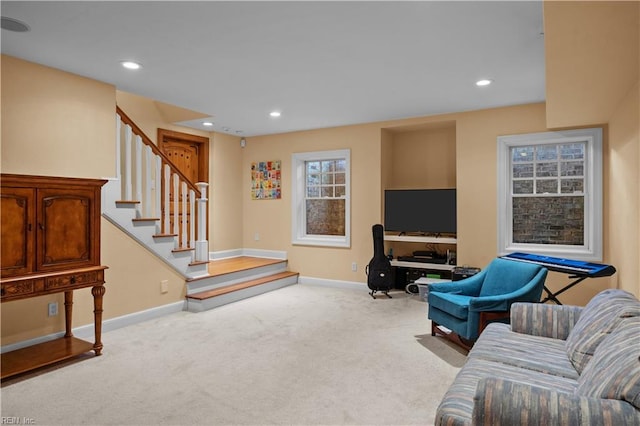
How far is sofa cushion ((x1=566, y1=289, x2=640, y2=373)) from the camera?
2004mm

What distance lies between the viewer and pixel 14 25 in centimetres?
275

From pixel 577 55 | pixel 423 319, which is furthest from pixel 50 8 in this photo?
A: pixel 423 319

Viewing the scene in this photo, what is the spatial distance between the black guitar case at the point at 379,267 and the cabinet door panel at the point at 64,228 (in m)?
3.42

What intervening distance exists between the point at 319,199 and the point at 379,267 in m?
1.75

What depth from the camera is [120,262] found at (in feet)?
13.6

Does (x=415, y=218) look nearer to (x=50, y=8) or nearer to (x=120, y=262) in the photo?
(x=120, y=262)

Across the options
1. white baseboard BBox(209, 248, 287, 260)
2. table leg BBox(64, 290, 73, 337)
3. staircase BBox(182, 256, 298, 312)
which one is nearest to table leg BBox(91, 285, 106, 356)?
table leg BBox(64, 290, 73, 337)

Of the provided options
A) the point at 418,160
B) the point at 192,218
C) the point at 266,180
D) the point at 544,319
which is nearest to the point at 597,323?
the point at 544,319

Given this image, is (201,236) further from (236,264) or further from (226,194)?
(226,194)

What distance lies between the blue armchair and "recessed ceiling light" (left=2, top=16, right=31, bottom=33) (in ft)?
12.8

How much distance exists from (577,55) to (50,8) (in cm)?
315

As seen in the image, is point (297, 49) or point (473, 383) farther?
point (297, 49)

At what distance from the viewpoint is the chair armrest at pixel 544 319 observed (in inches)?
102
